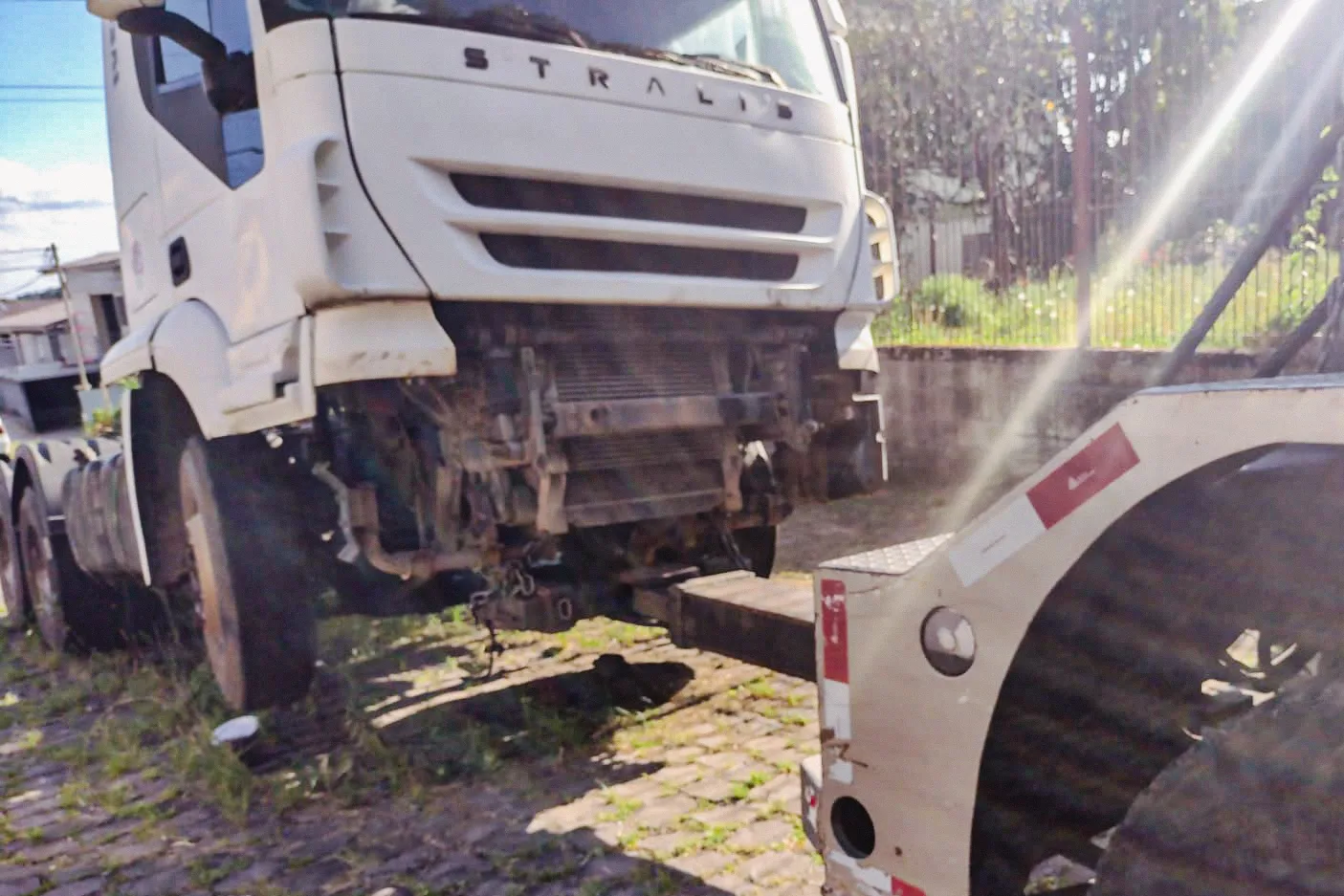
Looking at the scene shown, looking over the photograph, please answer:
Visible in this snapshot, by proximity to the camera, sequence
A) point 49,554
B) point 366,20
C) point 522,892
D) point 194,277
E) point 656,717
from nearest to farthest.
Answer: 1. point 522,892
2. point 366,20
3. point 194,277
4. point 656,717
5. point 49,554

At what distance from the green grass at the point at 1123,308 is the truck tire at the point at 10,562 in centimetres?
675

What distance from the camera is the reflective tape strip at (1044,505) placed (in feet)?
5.78

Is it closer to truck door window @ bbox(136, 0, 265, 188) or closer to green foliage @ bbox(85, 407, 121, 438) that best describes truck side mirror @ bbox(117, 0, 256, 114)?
truck door window @ bbox(136, 0, 265, 188)

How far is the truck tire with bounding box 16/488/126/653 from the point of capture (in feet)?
21.1

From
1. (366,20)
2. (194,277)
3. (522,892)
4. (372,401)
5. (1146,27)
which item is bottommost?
(522,892)

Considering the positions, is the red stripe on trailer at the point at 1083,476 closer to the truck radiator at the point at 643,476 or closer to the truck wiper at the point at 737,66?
the truck radiator at the point at 643,476

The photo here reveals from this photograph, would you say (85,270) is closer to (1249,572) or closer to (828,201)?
(828,201)

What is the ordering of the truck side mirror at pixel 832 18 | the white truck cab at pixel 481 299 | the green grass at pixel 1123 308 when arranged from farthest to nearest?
the green grass at pixel 1123 308 → the truck side mirror at pixel 832 18 → the white truck cab at pixel 481 299

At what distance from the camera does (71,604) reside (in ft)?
21.1

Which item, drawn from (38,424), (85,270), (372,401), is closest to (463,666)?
(372,401)

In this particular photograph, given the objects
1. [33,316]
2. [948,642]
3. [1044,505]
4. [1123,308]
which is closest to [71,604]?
[948,642]

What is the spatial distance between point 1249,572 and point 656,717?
2946 mm

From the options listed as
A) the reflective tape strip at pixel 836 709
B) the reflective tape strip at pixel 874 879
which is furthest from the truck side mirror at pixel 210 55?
the reflective tape strip at pixel 874 879

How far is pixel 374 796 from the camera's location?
13.0 feet
